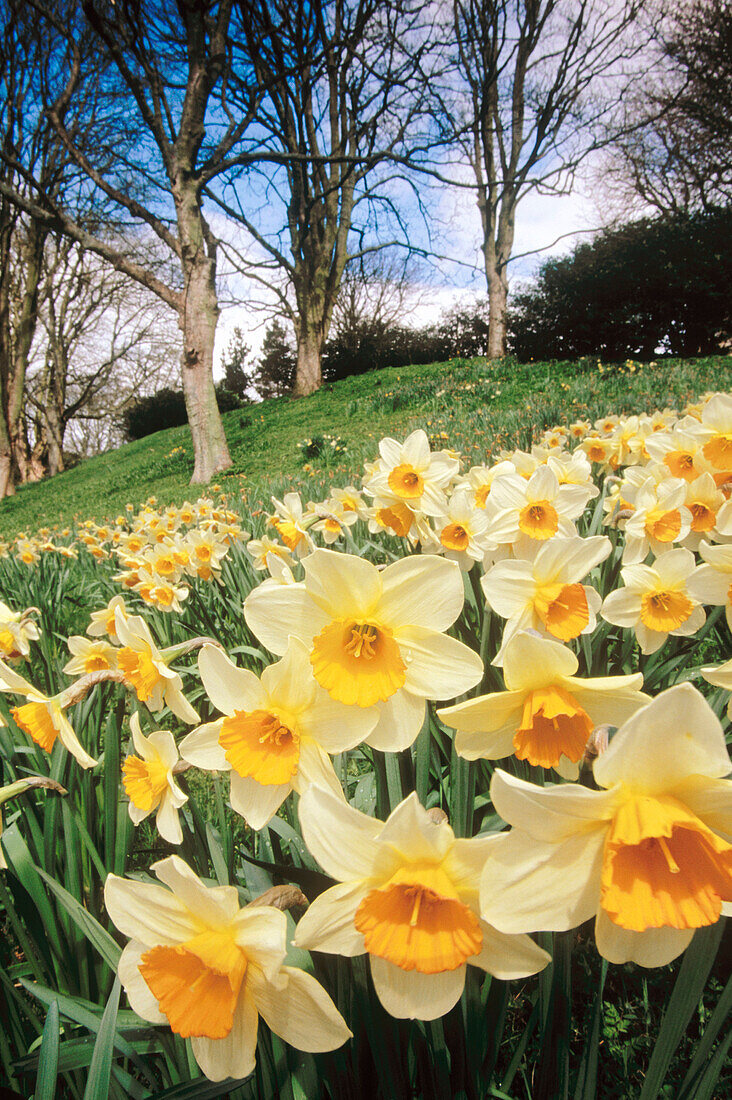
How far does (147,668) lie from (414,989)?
63cm

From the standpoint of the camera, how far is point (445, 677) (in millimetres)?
655

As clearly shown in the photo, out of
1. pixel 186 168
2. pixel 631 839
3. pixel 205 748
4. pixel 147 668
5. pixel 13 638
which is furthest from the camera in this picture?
pixel 186 168

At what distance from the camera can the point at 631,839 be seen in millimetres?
467

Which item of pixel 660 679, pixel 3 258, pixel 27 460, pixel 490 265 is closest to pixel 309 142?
pixel 490 265

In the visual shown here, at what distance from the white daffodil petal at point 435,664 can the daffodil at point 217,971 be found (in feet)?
0.91

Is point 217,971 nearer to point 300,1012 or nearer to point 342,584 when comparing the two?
point 300,1012

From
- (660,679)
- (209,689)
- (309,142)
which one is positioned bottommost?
(660,679)

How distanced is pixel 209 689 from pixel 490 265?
16.1 meters

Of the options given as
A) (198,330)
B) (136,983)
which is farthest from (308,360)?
(136,983)

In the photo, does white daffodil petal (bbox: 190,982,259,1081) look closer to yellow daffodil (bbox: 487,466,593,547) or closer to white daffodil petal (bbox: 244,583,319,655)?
white daffodil petal (bbox: 244,583,319,655)

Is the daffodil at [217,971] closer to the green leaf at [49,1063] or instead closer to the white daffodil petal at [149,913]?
the white daffodil petal at [149,913]

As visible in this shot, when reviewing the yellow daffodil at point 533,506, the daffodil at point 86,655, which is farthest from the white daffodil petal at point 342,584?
the daffodil at point 86,655

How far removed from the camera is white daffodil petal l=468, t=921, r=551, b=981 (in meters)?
0.52

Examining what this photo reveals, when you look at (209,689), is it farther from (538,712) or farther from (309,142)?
(309,142)
